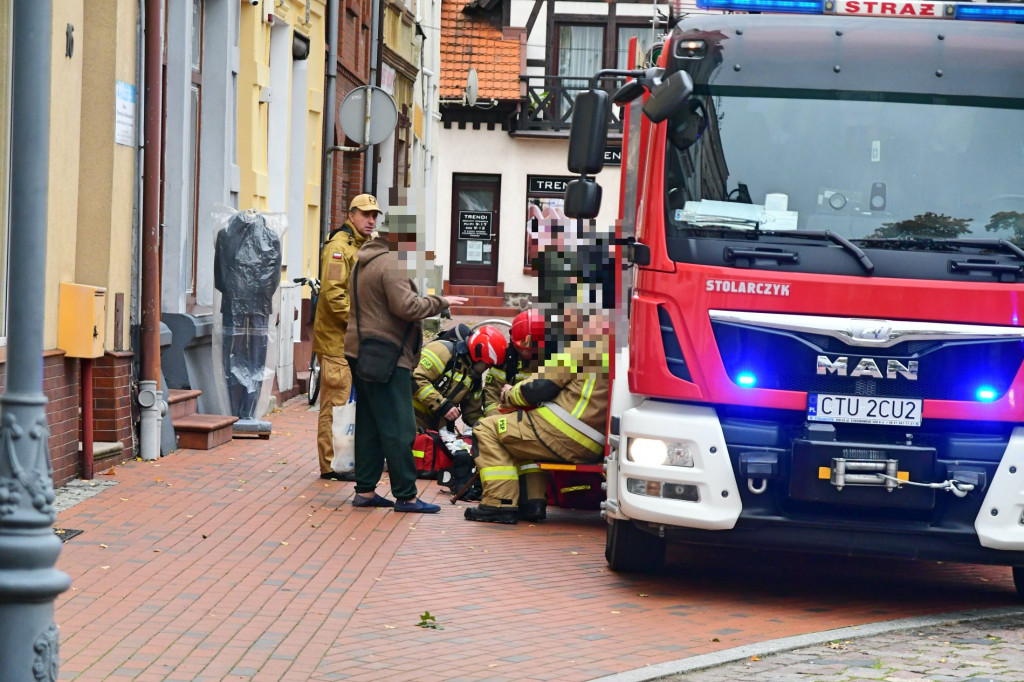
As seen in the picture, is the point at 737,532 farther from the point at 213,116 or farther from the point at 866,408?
the point at 213,116

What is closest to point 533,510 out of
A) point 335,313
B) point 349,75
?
point 335,313

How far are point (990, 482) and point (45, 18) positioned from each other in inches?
202

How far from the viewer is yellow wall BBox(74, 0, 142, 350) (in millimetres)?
11391

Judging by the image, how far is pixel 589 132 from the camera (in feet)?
26.2

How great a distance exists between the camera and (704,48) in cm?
811

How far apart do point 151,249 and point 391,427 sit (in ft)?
9.55

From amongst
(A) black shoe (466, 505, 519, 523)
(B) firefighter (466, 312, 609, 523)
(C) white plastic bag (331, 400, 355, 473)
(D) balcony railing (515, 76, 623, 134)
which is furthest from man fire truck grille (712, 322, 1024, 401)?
(D) balcony railing (515, 76, 623, 134)

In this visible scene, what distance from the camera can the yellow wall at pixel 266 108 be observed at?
54.2ft

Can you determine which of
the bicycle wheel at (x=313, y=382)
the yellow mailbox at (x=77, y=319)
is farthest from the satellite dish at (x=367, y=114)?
the yellow mailbox at (x=77, y=319)

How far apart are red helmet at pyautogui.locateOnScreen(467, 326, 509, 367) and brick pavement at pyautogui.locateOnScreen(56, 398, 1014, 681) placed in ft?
3.84

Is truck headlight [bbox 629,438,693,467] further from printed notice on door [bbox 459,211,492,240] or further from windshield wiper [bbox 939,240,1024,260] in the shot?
printed notice on door [bbox 459,211,492,240]

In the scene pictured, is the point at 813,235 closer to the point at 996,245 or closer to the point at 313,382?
the point at 996,245

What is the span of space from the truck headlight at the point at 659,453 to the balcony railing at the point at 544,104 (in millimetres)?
32235

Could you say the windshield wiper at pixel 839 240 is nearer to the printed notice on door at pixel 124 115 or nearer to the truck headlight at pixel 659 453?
the truck headlight at pixel 659 453
